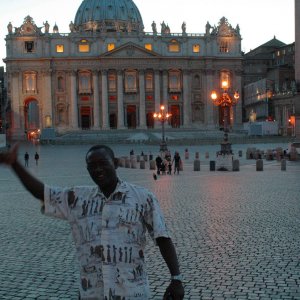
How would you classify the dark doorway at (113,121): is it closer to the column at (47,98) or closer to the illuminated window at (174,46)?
the column at (47,98)

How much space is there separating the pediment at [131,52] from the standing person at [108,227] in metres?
85.9

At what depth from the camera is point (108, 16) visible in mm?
111812

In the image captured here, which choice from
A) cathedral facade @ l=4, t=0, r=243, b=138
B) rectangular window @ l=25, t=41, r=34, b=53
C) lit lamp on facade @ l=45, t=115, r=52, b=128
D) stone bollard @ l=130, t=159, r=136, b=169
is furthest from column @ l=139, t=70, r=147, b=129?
stone bollard @ l=130, t=159, r=136, b=169

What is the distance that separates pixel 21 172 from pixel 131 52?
86.2 metres

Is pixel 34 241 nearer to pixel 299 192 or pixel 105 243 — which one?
pixel 105 243

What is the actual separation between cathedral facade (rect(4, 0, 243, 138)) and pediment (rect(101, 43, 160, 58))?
0.15m

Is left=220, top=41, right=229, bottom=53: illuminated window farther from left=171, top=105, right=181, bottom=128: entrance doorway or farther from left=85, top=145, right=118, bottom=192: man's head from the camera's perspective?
left=85, top=145, right=118, bottom=192: man's head

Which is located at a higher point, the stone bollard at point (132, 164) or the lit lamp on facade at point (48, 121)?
the lit lamp on facade at point (48, 121)

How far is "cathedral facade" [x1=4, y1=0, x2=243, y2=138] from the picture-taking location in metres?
88.8

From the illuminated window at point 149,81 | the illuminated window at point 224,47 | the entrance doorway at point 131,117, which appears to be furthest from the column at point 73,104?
the illuminated window at point 224,47

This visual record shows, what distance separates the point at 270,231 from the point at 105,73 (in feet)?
261

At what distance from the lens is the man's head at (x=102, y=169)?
12.4 ft

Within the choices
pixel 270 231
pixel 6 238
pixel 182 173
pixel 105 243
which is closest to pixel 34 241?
pixel 6 238

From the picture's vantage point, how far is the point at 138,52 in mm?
89000
